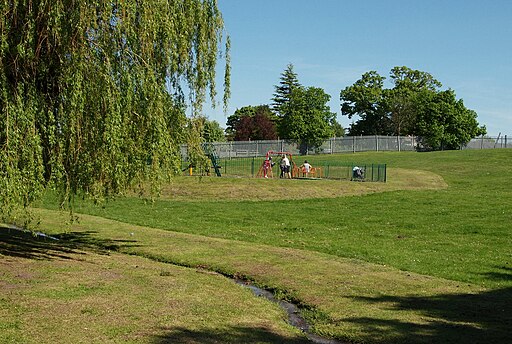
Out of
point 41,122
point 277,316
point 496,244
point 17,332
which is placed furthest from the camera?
point 496,244

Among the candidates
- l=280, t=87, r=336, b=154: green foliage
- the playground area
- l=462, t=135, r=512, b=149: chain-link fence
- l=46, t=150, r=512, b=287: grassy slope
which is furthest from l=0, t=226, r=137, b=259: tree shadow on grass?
l=462, t=135, r=512, b=149: chain-link fence

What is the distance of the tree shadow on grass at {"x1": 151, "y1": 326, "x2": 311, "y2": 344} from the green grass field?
0.04m

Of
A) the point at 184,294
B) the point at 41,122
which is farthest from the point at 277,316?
the point at 41,122

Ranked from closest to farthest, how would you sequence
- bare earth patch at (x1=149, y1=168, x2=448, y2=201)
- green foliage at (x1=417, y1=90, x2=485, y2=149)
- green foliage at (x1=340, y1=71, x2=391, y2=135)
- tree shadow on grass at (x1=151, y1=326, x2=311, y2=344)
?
tree shadow on grass at (x1=151, y1=326, x2=311, y2=344) < bare earth patch at (x1=149, y1=168, x2=448, y2=201) < green foliage at (x1=417, y1=90, x2=485, y2=149) < green foliage at (x1=340, y1=71, x2=391, y2=135)

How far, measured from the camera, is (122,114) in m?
12.3

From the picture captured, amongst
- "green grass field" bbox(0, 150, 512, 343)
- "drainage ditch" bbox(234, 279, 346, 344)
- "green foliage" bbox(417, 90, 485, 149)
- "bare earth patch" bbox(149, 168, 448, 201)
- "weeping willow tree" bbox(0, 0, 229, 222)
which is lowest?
"drainage ditch" bbox(234, 279, 346, 344)

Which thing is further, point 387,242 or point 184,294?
point 387,242

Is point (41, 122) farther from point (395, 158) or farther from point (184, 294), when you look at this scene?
point (395, 158)

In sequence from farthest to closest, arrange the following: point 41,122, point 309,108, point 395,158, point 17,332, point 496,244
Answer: point 309,108, point 395,158, point 496,244, point 41,122, point 17,332

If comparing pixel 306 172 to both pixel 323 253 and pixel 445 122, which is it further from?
pixel 445 122

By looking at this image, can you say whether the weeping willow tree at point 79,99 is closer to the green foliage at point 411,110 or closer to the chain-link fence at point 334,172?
the chain-link fence at point 334,172

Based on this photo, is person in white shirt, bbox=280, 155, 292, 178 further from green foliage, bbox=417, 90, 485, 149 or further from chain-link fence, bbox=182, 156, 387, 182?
green foliage, bbox=417, 90, 485, 149

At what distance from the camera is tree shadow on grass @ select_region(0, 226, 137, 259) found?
14426 mm

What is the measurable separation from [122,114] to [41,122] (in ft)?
5.31
